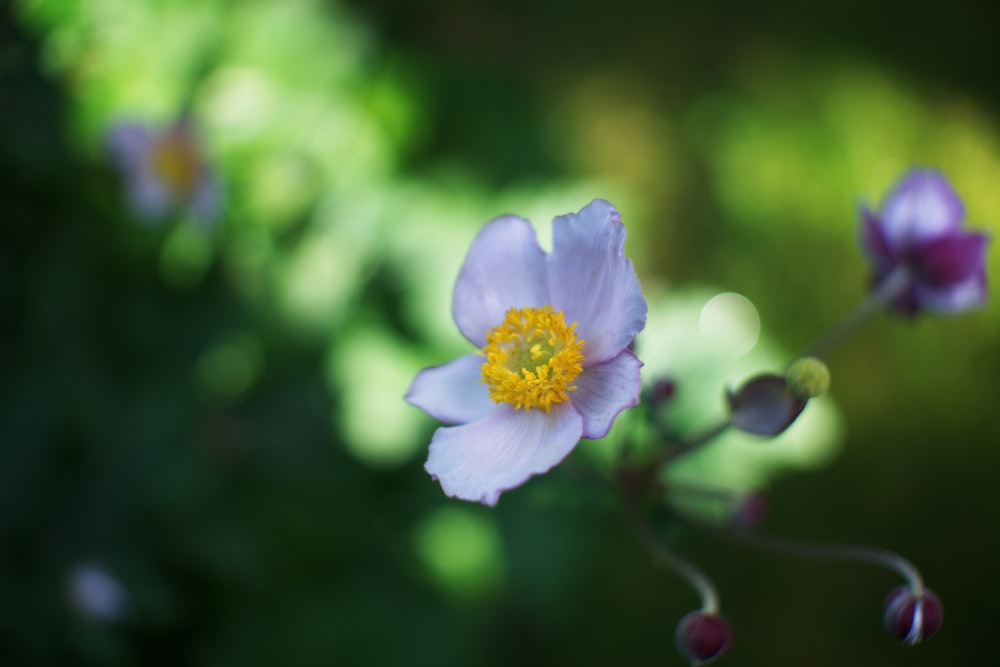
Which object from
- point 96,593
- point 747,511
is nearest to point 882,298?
point 747,511

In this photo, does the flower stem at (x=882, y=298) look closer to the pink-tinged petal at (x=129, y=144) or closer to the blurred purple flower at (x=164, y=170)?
the blurred purple flower at (x=164, y=170)

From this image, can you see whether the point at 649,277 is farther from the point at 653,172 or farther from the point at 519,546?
the point at 519,546

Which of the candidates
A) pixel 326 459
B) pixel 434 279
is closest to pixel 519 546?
pixel 326 459

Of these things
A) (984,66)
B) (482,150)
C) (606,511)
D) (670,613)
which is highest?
(984,66)

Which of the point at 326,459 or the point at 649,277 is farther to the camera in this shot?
the point at 649,277

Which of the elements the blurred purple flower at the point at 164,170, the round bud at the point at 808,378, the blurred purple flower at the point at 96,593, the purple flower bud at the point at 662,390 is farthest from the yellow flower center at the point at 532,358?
the blurred purple flower at the point at 164,170

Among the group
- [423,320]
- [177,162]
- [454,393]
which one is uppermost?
[177,162]

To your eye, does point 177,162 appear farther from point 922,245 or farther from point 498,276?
point 922,245
